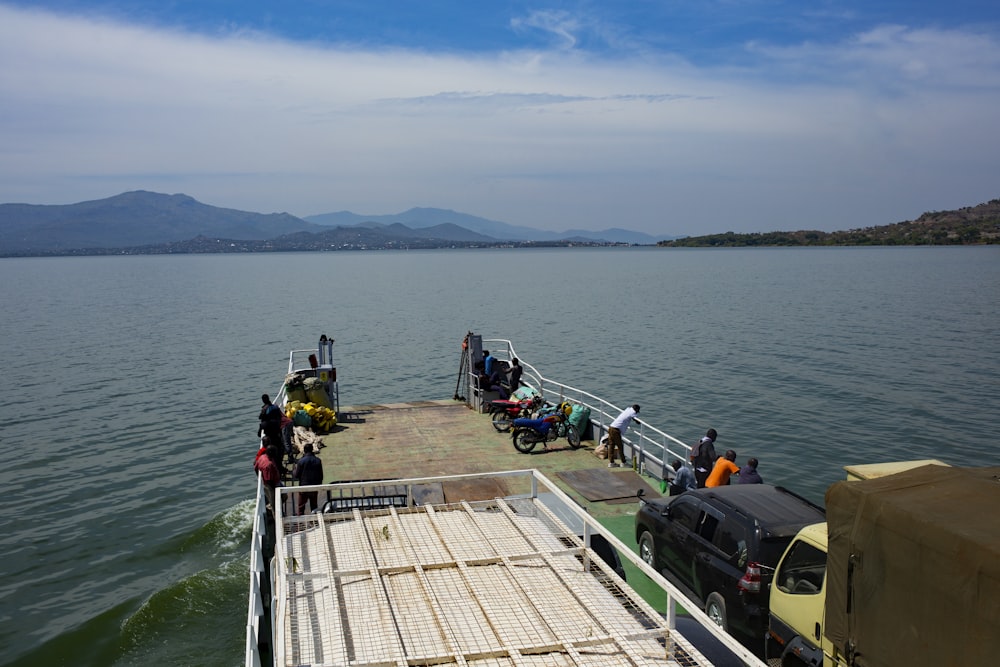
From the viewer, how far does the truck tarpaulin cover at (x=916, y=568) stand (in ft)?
15.9

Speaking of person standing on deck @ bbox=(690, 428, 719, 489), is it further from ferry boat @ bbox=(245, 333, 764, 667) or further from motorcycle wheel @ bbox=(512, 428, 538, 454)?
motorcycle wheel @ bbox=(512, 428, 538, 454)

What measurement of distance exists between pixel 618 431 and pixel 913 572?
34.2 ft

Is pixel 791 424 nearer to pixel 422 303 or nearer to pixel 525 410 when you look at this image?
pixel 525 410

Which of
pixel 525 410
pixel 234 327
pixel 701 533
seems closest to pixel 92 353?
pixel 234 327

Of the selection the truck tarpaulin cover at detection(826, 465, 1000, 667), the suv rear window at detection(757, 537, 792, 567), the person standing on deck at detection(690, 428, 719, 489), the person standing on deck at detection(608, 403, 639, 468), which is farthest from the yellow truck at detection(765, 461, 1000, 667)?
the person standing on deck at detection(608, 403, 639, 468)

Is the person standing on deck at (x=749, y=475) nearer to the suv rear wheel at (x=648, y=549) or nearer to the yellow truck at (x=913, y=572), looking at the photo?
the suv rear wheel at (x=648, y=549)

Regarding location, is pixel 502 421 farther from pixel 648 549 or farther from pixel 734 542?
pixel 734 542

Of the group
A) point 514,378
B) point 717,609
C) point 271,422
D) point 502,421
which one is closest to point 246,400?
point 514,378

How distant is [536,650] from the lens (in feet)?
16.2

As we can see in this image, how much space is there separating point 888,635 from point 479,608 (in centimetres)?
315

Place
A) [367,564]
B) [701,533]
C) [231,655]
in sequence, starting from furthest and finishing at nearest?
[231,655] → [701,533] → [367,564]

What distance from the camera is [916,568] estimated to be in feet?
17.5

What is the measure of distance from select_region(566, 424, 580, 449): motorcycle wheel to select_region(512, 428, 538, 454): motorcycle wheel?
85 cm

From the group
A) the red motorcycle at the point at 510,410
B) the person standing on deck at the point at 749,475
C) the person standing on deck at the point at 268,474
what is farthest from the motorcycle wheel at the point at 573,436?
the person standing on deck at the point at 268,474
